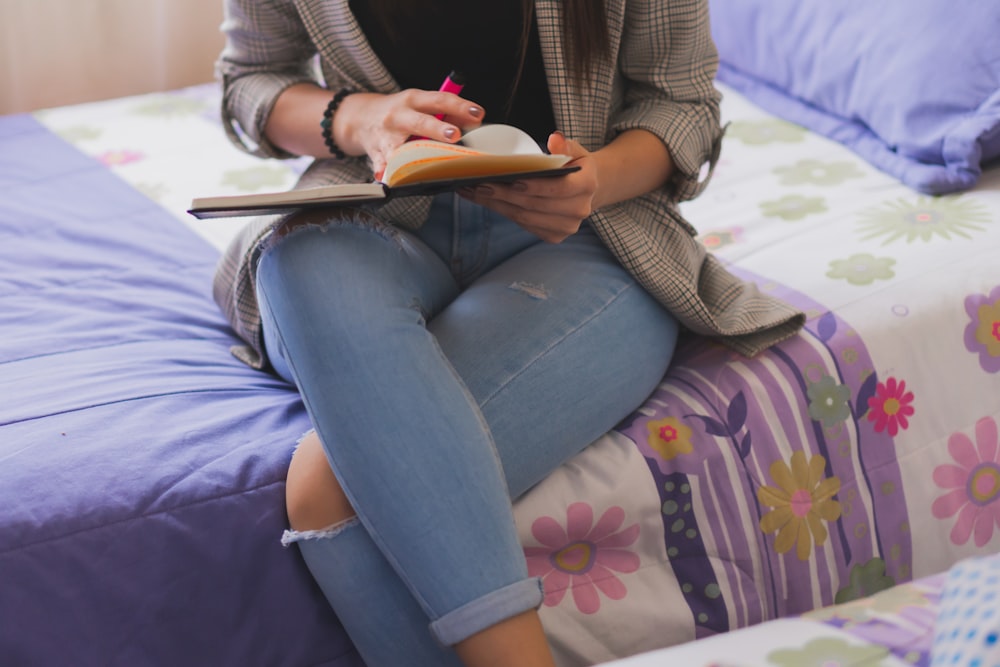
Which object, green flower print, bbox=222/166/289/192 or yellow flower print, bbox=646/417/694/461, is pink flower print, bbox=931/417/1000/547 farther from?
green flower print, bbox=222/166/289/192

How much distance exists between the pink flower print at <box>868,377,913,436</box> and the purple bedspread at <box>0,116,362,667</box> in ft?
1.69

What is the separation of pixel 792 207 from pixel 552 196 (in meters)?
0.55

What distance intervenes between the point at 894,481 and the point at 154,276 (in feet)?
2.62

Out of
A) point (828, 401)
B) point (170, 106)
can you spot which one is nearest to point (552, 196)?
point (828, 401)

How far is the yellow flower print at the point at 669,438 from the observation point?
85 centimetres

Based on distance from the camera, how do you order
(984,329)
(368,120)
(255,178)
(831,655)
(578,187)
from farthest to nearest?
(255,178) < (984,329) < (368,120) < (578,187) < (831,655)

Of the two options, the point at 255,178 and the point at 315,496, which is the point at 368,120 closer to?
the point at 315,496

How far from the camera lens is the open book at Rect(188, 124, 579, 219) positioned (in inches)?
25.5

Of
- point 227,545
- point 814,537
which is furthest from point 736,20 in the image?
point 227,545

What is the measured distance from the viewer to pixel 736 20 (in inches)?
58.8

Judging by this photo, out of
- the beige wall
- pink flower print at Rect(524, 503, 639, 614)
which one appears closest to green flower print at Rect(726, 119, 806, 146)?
pink flower print at Rect(524, 503, 639, 614)

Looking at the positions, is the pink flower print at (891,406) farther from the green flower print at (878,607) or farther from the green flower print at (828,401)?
the green flower print at (878,607)

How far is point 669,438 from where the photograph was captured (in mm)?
852

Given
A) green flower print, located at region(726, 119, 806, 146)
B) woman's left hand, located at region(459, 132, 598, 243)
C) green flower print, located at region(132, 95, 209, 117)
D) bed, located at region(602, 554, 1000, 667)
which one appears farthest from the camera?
green flower print, located at region(132, 95, 209, 117)
